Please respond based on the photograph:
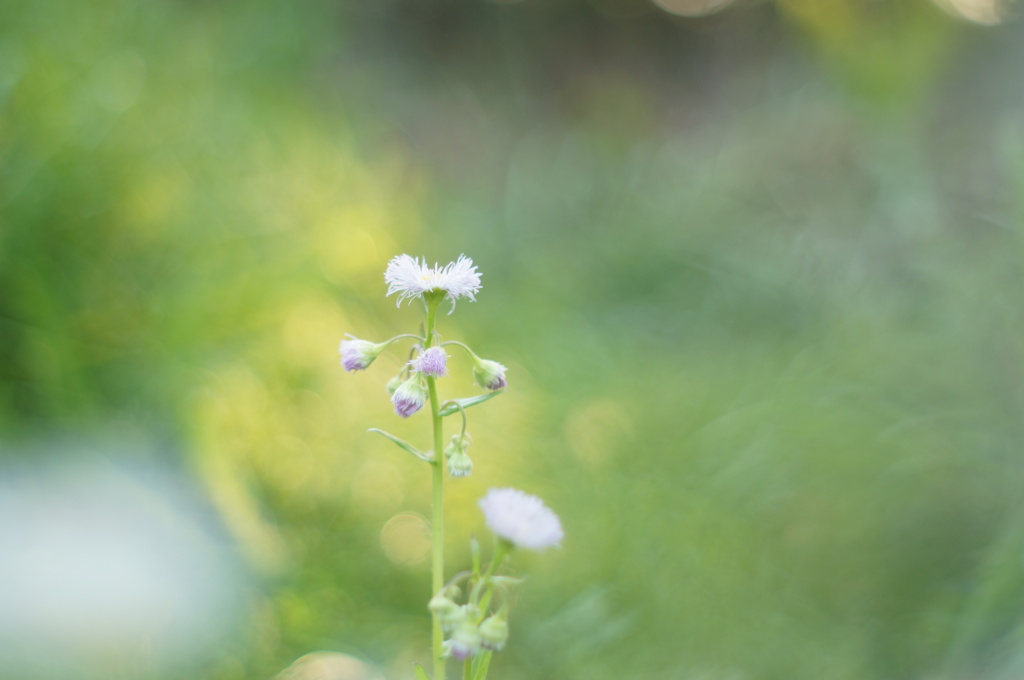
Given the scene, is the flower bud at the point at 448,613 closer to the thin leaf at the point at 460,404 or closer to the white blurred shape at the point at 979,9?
the thin leaf at the point at 460,404

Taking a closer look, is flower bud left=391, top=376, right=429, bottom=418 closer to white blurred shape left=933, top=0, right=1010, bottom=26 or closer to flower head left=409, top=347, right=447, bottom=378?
flower head left=409, top=347, right=447, bottom=378

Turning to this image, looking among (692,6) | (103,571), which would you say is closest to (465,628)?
(103,571)

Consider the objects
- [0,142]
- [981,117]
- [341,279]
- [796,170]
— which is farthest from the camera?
[796,170]

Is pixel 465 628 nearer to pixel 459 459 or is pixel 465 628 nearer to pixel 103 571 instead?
pixel 459 459

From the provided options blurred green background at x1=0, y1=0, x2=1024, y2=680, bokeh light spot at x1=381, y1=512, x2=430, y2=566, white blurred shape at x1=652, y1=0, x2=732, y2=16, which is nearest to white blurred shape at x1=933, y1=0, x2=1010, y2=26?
blurred green background at x1=0, y1=0, x2=1024, y2=680

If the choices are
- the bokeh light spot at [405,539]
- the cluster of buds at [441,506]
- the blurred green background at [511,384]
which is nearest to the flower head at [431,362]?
the cluster of buds at [441,506]

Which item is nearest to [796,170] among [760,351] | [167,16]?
[760,351]

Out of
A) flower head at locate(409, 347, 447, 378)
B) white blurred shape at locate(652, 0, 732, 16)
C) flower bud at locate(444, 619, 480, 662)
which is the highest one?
white blurred shape at locate(652, 0, 732, 16)

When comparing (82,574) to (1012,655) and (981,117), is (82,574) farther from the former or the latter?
(981,117)
